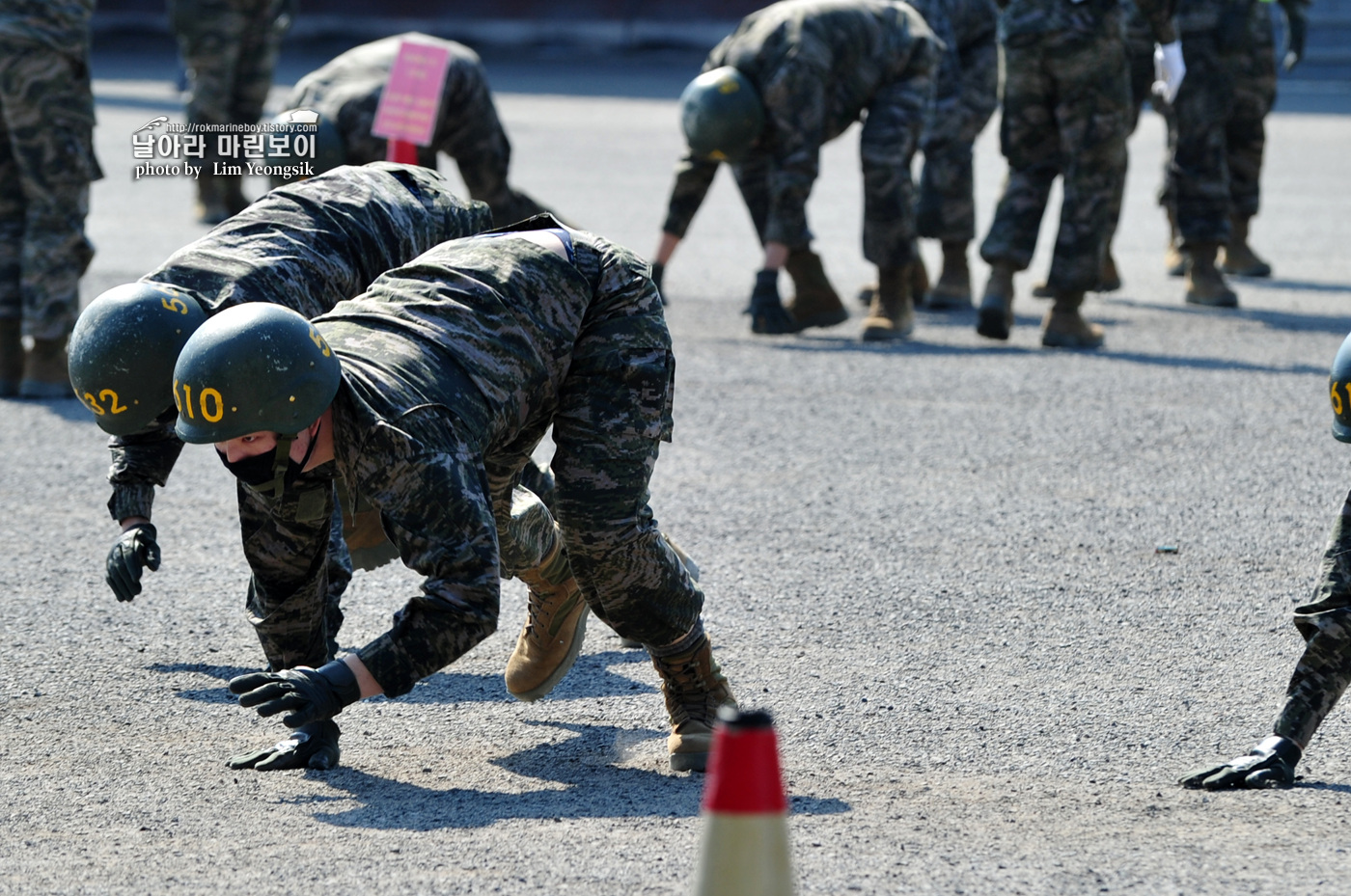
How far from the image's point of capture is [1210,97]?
11.5m

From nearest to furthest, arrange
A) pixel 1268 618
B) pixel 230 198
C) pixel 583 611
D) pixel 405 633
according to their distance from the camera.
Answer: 1. pixel 405 633
2. pixel 583 611
3. pixel 1268 618
4. pixel 230 198

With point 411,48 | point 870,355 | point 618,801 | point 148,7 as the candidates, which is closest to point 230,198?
point 411,48

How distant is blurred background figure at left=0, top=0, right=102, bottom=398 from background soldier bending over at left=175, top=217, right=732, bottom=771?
14.5 ft

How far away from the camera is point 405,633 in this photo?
4.02 m

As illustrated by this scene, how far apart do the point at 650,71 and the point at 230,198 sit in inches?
555

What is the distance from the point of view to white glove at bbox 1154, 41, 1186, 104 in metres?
11.4

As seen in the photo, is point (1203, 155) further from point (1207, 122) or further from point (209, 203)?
point (209, 203)

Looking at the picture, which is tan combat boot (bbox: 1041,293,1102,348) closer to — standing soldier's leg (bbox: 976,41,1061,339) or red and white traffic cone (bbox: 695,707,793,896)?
standing soldier's leg (bbox: 976,41,1061,339)

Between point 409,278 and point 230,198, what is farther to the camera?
point 230,198

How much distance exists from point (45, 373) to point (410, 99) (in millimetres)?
2321

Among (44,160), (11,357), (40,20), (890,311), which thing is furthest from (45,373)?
(890,311)

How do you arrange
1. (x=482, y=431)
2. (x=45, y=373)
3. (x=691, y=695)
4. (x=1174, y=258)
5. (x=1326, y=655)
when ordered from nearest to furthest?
(x=482, y=431), (x=1326, y=655), (x=691, y=695), (x=45, y=373), (x=1174, y=258)

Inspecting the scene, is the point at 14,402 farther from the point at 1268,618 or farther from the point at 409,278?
the point at 1268,618

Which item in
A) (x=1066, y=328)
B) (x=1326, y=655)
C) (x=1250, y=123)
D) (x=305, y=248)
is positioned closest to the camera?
(x=1326, y=655)
